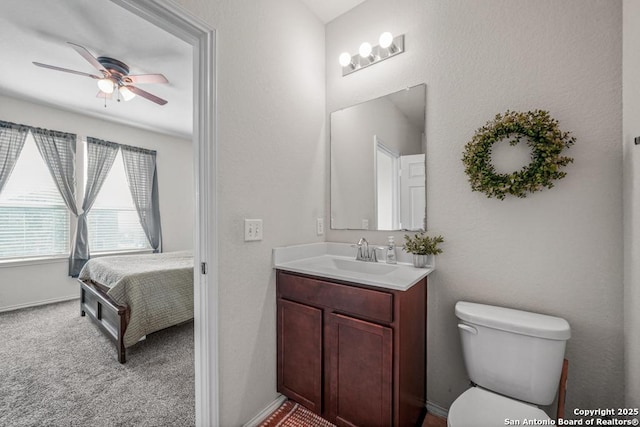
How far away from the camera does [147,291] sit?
237 cm

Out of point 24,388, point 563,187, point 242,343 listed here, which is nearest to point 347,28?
point 563,187

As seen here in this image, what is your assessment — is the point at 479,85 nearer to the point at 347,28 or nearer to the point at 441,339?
the point at 347,28

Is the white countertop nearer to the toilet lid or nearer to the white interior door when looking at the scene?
the white interior door

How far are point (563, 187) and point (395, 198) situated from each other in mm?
816

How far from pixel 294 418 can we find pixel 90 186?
4274 mm

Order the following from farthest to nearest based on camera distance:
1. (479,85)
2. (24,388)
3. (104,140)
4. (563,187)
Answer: (104,140) < (24,388) < (479,85) < (563,187)

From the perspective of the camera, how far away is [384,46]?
169 cm

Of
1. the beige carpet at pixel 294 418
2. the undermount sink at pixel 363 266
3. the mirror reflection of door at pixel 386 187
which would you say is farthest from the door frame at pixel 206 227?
the mirror reflection of door at pixel 386 187

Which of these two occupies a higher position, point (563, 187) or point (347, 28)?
point (347, 28)

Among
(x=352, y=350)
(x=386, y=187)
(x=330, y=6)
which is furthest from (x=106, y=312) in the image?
(x=330, y=6)

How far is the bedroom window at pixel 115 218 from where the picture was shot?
13.3 ft

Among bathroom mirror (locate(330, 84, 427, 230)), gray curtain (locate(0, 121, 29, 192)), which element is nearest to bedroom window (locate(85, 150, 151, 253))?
gray curtain (locate(0, 121, 29, 192))

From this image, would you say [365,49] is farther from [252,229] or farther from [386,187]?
[252,229]

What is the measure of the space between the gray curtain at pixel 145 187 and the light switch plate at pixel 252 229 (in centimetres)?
390
